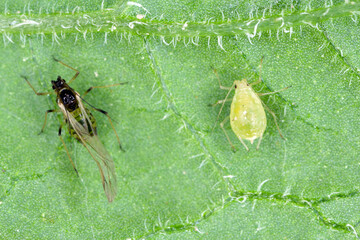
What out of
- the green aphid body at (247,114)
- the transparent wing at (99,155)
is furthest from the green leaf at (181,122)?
the green aphid body at (247,114)

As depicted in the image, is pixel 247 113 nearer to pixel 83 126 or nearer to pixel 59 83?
pixel 83 126

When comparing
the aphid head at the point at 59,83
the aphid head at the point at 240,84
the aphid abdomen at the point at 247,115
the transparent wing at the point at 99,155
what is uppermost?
A: the aphid head at the point at 240,84

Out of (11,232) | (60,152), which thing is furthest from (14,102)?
(11,232)

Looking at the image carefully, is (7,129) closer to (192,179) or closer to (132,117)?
(132,117)

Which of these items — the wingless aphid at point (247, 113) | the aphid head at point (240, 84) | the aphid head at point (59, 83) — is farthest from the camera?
the aphid head at point (59, 83)

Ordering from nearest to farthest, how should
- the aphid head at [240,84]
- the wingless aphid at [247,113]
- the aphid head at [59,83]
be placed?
the wingless aphid at [247,113] → the aphid head at [240,84] → the aphid head at [59,83]

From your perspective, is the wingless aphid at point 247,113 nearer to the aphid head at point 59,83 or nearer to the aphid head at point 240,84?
the aphid head at point 240,84

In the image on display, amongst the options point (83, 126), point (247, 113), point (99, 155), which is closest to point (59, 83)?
point (83, 126)
